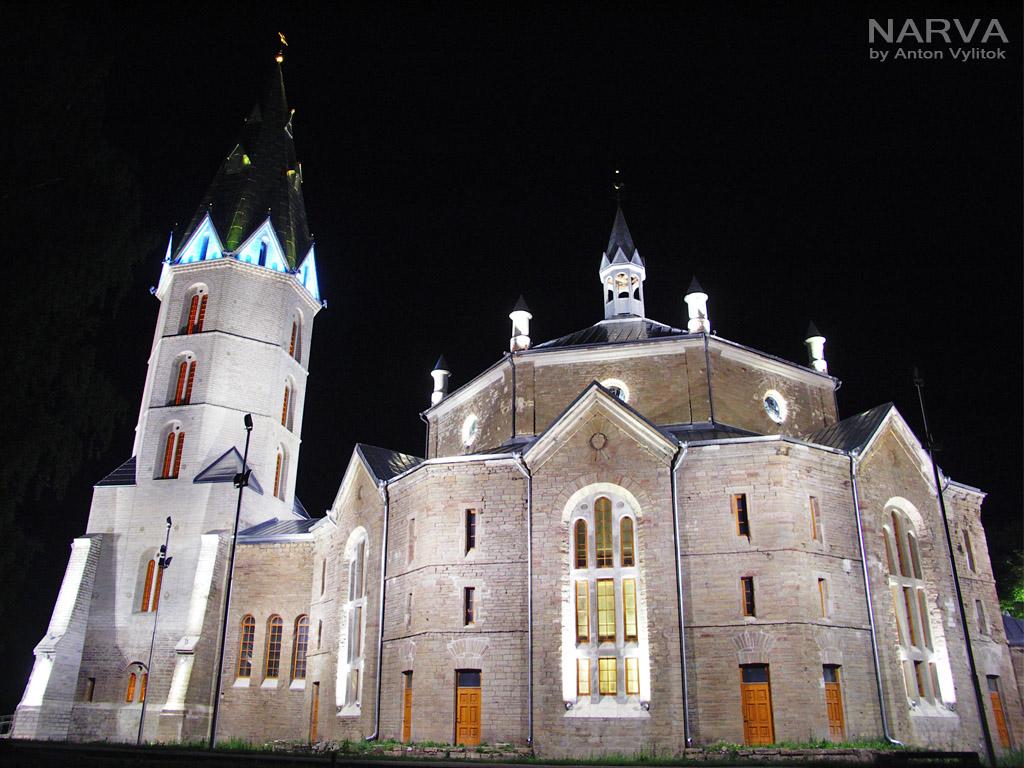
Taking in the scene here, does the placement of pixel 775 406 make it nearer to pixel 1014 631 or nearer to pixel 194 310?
pixel 1014 631

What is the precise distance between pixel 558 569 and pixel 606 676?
3.28 metres

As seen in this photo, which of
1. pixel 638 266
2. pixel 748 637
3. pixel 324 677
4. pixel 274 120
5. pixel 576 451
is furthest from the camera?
pixel 274 120

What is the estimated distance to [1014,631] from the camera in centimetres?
3328

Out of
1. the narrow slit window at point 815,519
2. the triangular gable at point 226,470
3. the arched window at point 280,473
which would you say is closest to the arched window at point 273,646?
the triangular gable at point 226,470

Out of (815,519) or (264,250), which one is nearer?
(815,519)

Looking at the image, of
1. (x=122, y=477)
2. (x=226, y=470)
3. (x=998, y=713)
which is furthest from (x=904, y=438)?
(x=122, y=477)

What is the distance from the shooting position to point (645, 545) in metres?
24.4

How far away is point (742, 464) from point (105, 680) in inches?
1031

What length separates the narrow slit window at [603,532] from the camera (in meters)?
25.0

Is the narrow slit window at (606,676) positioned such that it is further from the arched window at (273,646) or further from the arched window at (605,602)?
the arched window at (273,646)

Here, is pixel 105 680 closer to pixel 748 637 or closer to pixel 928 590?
pixel 748 637

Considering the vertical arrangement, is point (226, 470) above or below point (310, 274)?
below

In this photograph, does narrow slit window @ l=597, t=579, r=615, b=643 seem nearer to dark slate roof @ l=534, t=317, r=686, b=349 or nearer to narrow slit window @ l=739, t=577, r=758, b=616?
narrow slit window @ l=739, t=577, r=758, b=616

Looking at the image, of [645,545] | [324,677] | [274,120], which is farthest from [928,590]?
[274,120]
